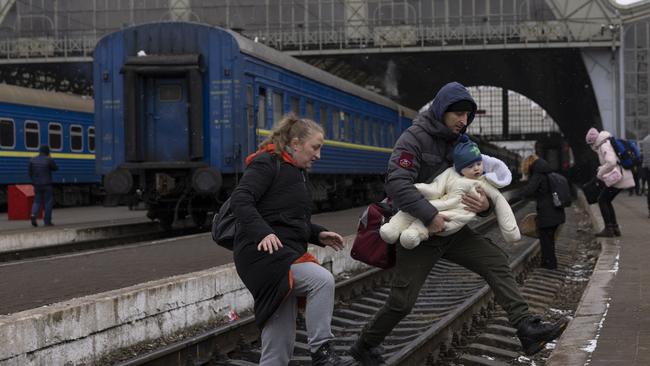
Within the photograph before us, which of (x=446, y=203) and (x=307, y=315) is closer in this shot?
(x=307, y=315)

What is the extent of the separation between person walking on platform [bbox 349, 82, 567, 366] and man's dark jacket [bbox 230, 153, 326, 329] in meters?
0.69

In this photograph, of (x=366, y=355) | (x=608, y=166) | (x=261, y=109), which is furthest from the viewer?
(x=261, y=109)

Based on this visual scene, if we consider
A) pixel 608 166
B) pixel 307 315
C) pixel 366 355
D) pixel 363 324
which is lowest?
pixel 363 324

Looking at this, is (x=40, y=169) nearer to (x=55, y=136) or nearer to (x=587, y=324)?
(x=55, y=136)

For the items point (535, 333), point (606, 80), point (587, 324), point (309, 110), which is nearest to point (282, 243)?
point (535, 333)

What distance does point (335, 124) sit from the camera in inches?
810

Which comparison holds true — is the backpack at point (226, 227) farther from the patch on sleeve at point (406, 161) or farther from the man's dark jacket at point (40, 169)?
the man's dark jacket at point (40, 169)

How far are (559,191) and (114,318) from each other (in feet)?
21.5

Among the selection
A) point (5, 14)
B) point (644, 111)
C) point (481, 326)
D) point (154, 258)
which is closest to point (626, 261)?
point (481, 326)

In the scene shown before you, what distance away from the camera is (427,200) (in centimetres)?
516

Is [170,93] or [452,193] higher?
[170,93]

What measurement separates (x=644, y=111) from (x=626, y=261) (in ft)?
92.1

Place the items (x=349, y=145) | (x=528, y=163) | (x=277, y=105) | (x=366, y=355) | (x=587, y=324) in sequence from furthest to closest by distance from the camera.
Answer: (x=349, y=145)
(x=277, y=105)
(x=528, y=163)
(x=587, y=324)
(x=366, y=355)

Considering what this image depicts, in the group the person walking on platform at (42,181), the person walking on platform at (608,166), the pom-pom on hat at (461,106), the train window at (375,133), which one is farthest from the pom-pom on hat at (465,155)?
the train window at (375,133)
